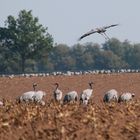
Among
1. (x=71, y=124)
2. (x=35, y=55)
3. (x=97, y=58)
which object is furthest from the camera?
(x=97, y=58)

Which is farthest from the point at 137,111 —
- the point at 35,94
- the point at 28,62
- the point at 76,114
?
the point at 28,62

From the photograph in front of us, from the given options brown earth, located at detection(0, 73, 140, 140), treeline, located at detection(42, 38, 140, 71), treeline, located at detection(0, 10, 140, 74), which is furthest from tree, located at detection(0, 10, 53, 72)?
brown earth, located at detection(0, 73, 140, 140)

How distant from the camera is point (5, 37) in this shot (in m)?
108

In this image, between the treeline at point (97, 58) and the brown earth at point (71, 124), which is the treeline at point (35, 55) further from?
the brown earth at point (71, 124)

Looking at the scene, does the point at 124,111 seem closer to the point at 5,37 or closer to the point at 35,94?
the point at 35,94

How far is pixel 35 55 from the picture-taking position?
10462 cm

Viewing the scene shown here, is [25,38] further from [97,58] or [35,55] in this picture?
[97,58]

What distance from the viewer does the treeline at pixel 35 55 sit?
105438 millimetres

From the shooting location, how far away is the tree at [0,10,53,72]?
105 metres

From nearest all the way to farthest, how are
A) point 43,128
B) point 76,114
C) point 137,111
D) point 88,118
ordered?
1. point 43,128
2. point 88,118
3. point 76,114
4. point 137,111

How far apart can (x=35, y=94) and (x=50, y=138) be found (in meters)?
20.1

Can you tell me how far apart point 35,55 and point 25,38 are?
3277 mm

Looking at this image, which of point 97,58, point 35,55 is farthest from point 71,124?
point 97,58

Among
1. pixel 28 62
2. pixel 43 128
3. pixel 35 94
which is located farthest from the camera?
pixel 28 62
